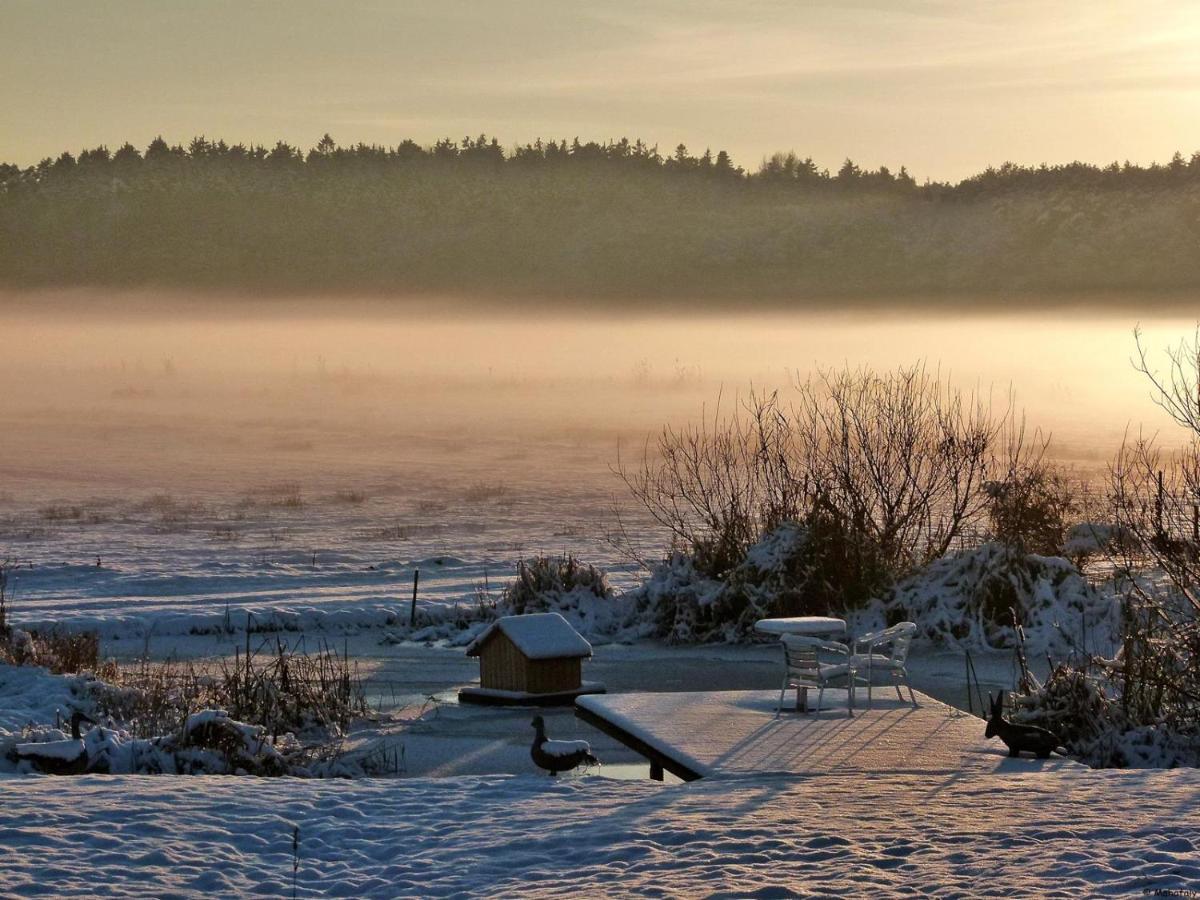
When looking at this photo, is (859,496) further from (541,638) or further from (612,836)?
(612,836)

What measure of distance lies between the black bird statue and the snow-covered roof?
20.9 feet

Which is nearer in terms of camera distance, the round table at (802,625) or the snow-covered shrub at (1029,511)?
the round table at (802,625)

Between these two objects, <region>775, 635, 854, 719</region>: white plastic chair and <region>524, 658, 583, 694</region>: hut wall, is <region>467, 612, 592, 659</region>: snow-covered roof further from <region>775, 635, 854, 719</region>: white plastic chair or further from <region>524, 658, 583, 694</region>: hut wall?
<region>775, 635, 854, 719</region>: white plastic chair

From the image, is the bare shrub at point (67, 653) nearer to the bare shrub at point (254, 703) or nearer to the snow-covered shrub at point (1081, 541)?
the bare shrub at point (254, 703)

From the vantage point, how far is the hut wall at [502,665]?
17.9m

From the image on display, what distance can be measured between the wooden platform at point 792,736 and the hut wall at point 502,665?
10.3ft

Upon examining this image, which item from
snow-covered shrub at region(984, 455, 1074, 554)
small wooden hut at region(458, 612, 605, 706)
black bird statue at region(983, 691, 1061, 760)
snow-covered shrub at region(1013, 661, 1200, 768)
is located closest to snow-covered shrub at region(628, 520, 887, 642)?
snow-covered shrub at region(984, 455, 1074, 554)

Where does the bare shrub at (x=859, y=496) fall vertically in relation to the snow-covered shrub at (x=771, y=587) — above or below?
above

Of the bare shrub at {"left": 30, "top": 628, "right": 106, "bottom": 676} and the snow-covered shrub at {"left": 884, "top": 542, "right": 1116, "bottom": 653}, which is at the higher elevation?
the snow-covered shrub at {"left": 884, "top": 542, "right": 1116, "bottom": 653}

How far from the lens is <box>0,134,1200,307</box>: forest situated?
162125 millimetres

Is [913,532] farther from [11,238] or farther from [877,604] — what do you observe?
[11,238]

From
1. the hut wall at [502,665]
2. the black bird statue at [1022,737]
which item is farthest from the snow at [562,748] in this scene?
the hut wall at [502,665]

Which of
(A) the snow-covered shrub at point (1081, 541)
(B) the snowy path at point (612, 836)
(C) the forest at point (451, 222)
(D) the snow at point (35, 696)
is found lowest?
(D) the snow at point (35, 696)

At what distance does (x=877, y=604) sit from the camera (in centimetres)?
2408
